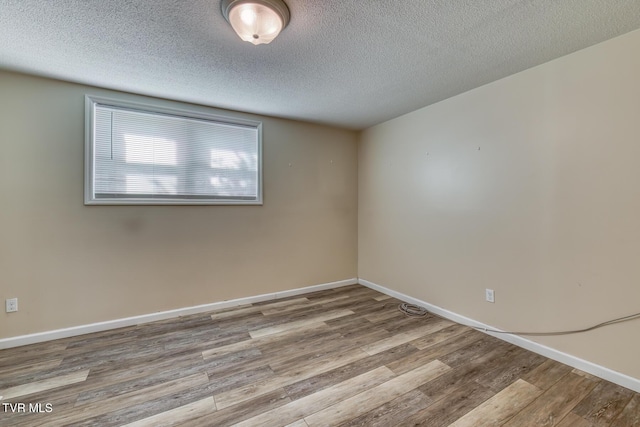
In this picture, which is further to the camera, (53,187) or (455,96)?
(455,96)

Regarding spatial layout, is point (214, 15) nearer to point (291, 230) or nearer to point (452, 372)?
point (291, 230)

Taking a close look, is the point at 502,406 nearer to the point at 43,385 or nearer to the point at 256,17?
the point at 256,17

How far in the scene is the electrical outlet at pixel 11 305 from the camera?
7.36 feet

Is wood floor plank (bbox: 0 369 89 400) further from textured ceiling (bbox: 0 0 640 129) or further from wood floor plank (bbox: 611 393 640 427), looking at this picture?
wood floor plank (bbox: 611 393 640 427)

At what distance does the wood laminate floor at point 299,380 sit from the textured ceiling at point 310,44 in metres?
2.35

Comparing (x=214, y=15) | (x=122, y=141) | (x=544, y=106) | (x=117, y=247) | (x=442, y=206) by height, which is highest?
(x=214, y=15)

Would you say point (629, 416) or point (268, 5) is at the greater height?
point (268, 5)

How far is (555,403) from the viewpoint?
161cm

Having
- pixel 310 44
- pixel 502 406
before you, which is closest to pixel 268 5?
pixel 310 44

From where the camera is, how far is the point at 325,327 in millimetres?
2650

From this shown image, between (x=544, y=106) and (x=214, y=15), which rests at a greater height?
(x=214, y=15)

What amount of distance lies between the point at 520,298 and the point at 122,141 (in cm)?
402

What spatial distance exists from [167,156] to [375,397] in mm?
2940

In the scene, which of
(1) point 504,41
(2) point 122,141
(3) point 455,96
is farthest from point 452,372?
(2) point 122,141
